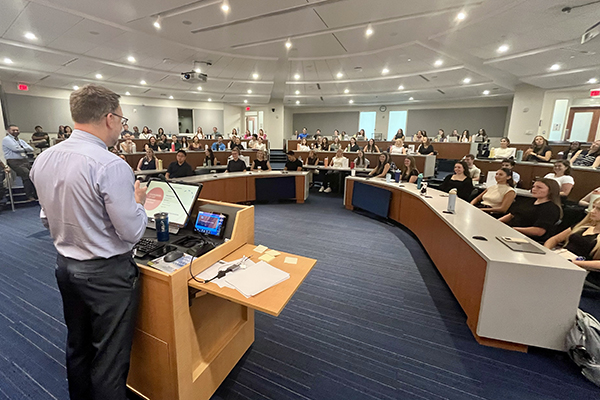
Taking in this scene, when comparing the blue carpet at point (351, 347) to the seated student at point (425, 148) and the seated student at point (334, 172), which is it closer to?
the seated student at point (334, 172)

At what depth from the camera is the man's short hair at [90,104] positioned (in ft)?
3.56

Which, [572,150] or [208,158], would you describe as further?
[208,158]

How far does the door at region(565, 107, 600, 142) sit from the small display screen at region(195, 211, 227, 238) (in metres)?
14.5

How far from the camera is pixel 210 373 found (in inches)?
61.0

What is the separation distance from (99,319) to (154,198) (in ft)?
3.41

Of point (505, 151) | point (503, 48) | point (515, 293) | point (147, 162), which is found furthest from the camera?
point (505, 151)

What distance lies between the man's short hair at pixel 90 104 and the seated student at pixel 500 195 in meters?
4.39

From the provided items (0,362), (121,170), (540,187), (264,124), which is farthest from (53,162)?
(264,124)

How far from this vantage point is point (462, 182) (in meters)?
4.48

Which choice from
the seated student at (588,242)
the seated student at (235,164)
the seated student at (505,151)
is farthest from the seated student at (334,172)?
the seated student at (588,242)

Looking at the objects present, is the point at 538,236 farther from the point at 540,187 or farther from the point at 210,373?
the point at 210,373

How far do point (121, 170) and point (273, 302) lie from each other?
85 centimetres

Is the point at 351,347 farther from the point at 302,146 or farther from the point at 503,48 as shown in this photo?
the point at 302,146

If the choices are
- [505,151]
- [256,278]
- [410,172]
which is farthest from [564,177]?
[256,278]
